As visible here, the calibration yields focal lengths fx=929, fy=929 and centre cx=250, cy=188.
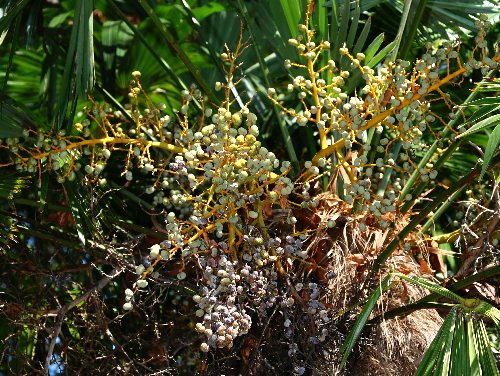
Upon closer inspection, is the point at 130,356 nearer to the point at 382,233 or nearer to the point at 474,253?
the point at 382,233

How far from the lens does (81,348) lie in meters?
2.13

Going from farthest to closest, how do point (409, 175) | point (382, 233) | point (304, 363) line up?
point (409, 175) → point (382, 233) → point (304, 363)

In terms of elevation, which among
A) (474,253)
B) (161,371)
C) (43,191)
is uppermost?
(43,191)

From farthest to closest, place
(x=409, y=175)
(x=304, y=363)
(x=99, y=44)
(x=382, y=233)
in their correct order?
(x=99, y=44) < (x=409, y=175) < (x=382, y=233) < (x=304, y=363)

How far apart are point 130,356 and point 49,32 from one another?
0.91m

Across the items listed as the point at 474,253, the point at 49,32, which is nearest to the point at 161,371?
the point at 474,253

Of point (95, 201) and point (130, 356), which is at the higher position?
point (95, 201)

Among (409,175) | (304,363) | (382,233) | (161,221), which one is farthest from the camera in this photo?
(161,221)

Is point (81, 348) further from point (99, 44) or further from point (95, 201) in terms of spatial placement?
point (99, 44)

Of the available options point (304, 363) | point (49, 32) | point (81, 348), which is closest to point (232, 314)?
point (304, 363)

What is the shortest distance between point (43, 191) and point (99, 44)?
914 mm

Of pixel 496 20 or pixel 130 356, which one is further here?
pixel 496 20

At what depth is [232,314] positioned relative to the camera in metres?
1.72

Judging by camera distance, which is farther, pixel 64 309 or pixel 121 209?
pixel 121 209
